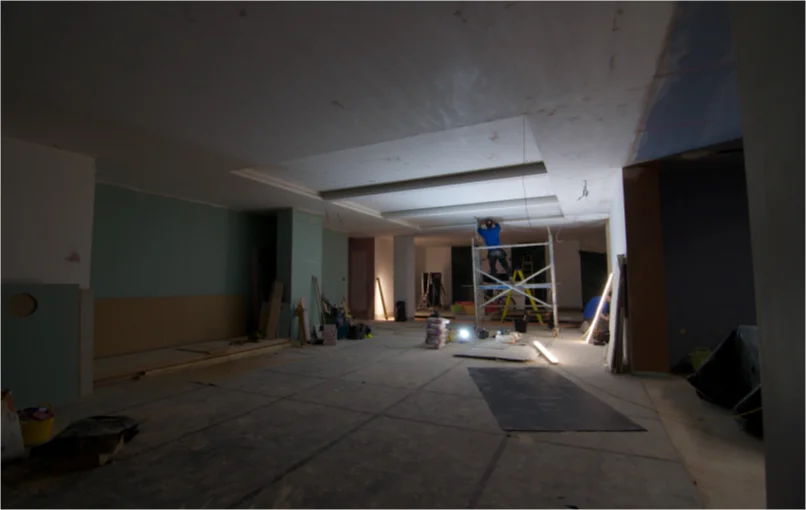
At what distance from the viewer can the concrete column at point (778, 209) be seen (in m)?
0.73

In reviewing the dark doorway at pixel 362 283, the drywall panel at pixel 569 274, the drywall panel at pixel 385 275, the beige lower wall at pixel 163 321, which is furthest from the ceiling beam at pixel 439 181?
the drywall panel at pixel 569 274

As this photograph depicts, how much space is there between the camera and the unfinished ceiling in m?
1.79

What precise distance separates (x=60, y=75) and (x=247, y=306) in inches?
201

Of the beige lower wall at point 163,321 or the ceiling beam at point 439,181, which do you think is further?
the beige lower wall at point 163,321

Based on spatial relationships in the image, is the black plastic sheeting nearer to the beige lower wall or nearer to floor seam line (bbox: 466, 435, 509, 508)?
floor seam line (bbox: 466, 435, 509, 508)

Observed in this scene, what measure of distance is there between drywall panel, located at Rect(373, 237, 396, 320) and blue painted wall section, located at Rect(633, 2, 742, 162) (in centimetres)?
789

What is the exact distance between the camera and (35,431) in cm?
249

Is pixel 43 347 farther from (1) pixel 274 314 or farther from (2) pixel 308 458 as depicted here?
(1) pixel 274 314

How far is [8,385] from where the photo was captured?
2.94 m

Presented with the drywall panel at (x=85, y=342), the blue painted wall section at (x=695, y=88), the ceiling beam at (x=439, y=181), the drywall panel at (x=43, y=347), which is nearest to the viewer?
the blue painted wall section at (x=695, y=88)

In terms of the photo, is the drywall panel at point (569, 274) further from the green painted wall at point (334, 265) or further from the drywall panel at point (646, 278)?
the drywall panel at point (646, 278)

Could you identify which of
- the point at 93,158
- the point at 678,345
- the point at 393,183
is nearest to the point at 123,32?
the point at 93,158

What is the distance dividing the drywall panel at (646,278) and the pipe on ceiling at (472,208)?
1.98 meters

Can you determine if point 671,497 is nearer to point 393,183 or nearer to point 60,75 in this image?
point 60,75
